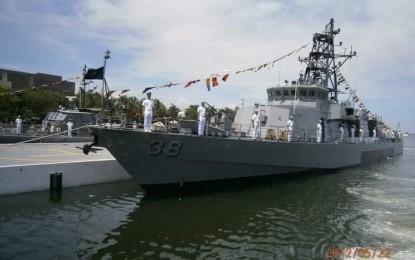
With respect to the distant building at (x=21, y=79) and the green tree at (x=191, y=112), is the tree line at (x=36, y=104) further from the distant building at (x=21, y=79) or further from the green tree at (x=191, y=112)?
the green tree at (x=191, y=112)

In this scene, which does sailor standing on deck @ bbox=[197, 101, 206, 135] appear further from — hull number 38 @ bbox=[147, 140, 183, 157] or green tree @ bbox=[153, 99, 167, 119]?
green tree @ bbox=[153, 99, 167, 119]

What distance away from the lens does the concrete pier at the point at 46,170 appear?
11641 mm

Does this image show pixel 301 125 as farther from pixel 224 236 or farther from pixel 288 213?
pixel 224 236

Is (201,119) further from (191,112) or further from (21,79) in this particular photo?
(21,79)

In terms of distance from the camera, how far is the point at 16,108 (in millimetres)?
34281

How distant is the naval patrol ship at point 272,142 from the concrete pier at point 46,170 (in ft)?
7.58

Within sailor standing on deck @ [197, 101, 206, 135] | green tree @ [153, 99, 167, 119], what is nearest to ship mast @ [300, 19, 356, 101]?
sailor standing on deck @ [197, 101, 206, 135]

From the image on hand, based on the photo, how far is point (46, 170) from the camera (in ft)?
41.0

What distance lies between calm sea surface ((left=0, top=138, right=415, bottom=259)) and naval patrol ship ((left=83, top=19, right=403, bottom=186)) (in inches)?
33.2

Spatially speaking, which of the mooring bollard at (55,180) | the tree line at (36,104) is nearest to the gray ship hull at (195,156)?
the mooring bollard at (55,180)

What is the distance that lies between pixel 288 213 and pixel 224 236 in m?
2.97

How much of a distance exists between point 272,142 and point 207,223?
6261 millimetres
